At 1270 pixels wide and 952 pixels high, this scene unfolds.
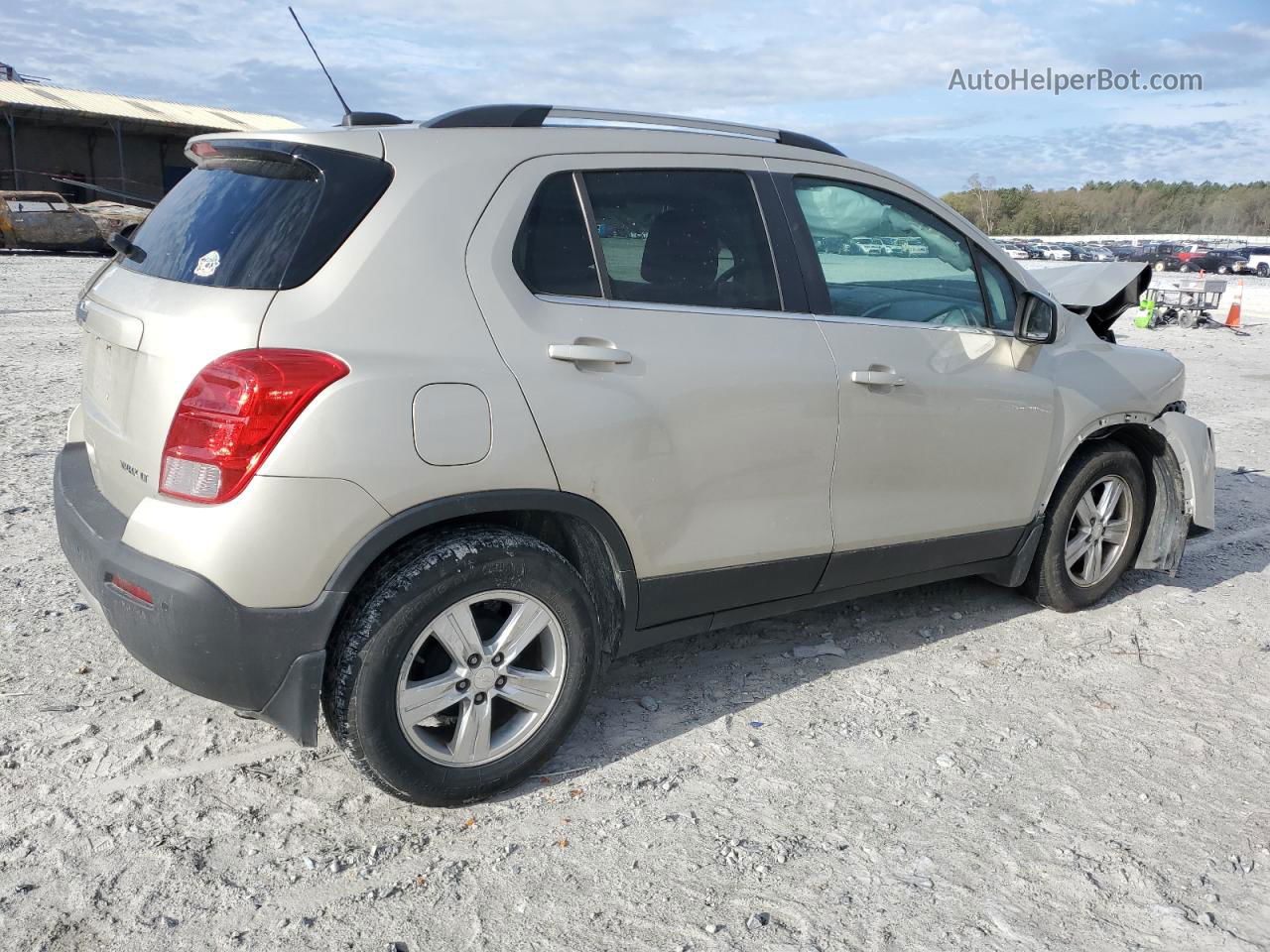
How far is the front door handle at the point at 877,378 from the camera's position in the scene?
151 inches

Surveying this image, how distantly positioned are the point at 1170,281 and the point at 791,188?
1944 cm

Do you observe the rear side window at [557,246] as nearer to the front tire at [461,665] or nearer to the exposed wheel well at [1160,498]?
the front tire at [461,665]

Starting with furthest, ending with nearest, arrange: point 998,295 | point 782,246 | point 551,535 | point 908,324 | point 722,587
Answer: point 998,295, point 908,324, point 782,246, point 722,587, point 551,535

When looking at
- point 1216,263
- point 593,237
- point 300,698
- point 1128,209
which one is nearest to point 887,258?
point 593,237

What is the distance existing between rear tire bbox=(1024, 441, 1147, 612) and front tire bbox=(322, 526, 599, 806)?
2.49 meters

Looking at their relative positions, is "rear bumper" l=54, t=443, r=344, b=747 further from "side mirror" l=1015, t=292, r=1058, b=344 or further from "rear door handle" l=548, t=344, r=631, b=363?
"side mirror" l=1015, t=292, r=1058, b=344

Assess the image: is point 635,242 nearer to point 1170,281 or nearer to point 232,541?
point 232,541

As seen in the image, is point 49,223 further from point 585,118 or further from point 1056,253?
point 1056,253

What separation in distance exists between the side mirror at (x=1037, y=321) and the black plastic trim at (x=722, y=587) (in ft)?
4.29

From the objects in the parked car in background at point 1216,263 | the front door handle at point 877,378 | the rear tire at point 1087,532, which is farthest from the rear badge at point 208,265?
the parked car in background at point 1216,263

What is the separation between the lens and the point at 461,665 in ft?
10.2

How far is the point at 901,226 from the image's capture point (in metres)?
4.23

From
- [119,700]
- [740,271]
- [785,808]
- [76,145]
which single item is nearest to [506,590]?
[785,808]

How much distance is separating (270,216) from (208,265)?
22 cm
